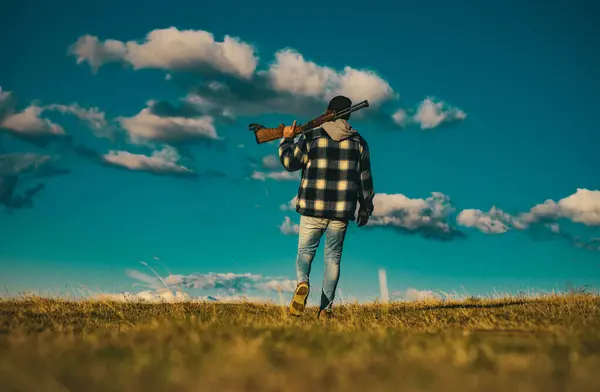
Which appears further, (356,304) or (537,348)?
(356,304)

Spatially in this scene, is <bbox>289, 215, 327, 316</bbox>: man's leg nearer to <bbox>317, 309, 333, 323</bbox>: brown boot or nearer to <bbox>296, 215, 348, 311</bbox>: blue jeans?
<bbox>296, 215, 348, 311</bbox>: blue jeans

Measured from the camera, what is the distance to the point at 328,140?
8.78m

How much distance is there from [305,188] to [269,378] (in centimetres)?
586

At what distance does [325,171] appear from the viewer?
8.75 m

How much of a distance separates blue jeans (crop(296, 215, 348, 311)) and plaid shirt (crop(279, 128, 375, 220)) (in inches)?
5.9

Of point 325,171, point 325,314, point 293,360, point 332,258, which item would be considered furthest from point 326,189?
point 293,360

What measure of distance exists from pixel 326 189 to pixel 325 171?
295mm

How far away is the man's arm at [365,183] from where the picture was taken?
9.03 meters

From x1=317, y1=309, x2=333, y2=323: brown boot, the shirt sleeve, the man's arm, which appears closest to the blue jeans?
x1=317, y1=309, x2=333, y2=323: brown boot

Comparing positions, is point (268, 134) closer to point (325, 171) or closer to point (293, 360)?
point (325, 171)

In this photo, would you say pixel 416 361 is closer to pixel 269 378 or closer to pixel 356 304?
pixel 269 378

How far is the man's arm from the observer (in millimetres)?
9031

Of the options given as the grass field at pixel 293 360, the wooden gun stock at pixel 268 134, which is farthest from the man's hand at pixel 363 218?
the grass field at pixel 293 360

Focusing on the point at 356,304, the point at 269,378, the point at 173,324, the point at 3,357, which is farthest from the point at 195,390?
the point at 356,304
